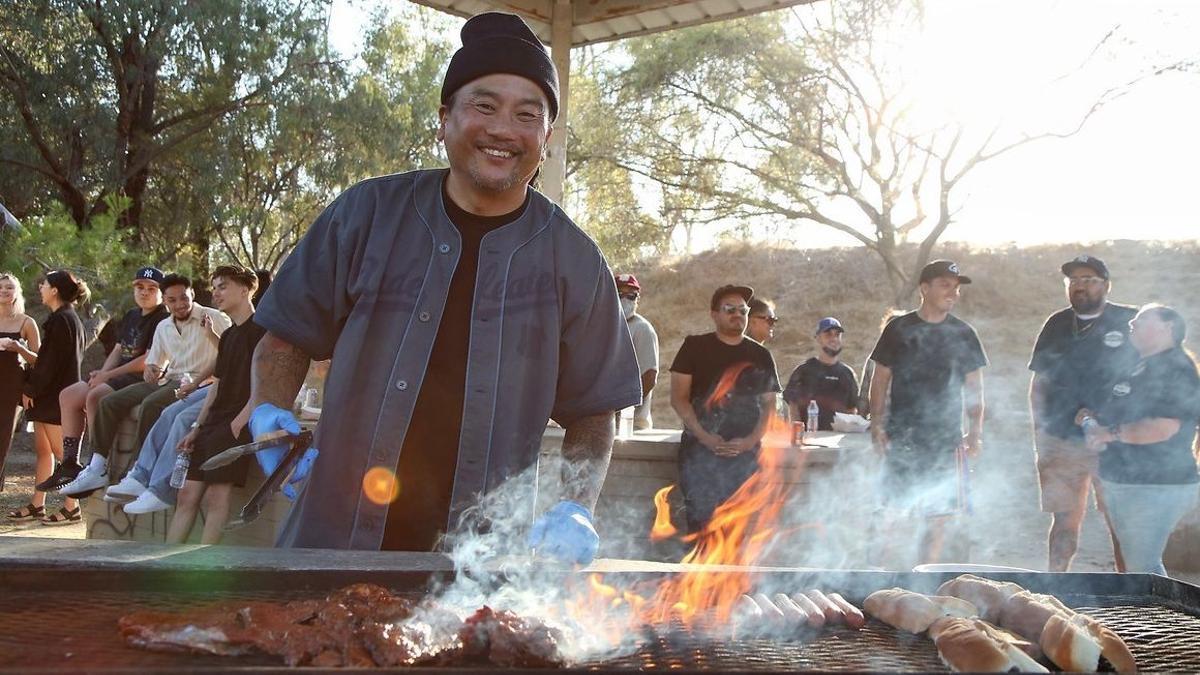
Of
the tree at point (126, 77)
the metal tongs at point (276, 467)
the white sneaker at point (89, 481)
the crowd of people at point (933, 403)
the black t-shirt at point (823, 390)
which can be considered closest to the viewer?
the metal tongs at point (276, 467)

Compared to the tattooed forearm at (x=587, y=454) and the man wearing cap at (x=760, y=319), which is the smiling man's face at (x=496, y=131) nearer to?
the tattooed forearm at (x=587, y=454)

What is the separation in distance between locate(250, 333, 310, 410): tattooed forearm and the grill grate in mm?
552

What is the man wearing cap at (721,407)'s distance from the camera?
6346 millimetres

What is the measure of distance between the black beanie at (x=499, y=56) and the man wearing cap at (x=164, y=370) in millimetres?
5388

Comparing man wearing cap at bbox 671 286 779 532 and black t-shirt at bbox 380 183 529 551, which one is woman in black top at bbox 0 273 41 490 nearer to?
man wearing cap at bbox 671 286 779 532

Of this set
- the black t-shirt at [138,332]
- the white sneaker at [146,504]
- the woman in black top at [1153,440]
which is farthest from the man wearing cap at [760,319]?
the black t-shirt at [138,332]

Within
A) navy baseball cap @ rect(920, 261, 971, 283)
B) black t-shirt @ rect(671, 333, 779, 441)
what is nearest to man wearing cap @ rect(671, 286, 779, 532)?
black t-shirt @ rect(671, 333, 779, 441)

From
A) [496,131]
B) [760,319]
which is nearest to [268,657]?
[496,131]

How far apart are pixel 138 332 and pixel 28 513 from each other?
2134mm

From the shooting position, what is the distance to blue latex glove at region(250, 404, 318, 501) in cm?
235

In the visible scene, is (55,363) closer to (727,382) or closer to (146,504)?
(146,504)

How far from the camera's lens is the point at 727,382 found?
254 inches

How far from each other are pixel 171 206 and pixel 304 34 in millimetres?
4097

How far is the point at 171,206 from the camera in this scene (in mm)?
18000
